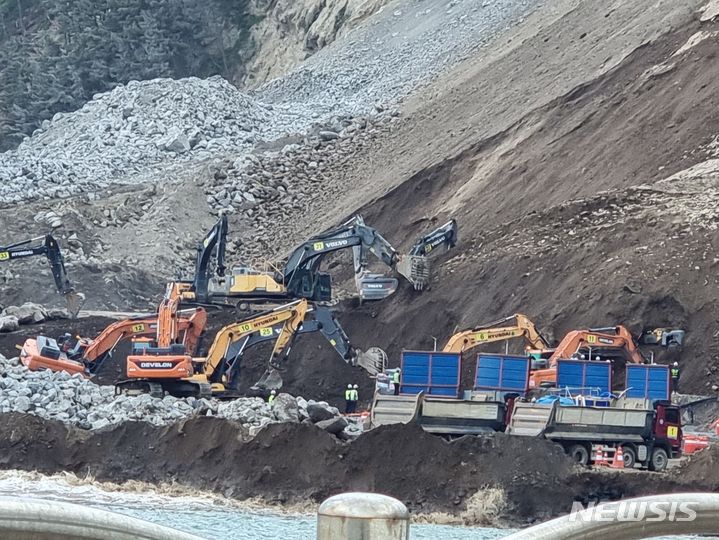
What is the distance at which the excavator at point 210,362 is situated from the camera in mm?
23500

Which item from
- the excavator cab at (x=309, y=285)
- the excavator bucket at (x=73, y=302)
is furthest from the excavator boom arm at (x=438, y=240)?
the excavator bucket at (x=73, y=302)

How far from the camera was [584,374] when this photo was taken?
71.9 feet

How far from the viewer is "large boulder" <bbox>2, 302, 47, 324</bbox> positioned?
31109 mm

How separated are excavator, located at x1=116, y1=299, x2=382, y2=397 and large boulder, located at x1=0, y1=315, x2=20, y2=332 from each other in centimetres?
599

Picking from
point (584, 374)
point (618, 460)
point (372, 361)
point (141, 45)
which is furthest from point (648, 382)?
point (141, 45)

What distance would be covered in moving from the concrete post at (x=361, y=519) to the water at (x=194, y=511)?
1170 centimetres

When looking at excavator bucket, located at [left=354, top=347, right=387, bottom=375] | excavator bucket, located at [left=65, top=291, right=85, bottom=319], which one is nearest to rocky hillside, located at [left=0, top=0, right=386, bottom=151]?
excavator bucket, located at [left=65, top=291, right=85, bottom=319]

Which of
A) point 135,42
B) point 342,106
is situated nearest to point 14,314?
point 342,106

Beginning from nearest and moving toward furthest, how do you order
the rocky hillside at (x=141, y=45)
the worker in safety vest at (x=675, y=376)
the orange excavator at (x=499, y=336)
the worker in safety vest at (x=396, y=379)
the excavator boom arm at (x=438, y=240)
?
the worker in safety vest at (x=396, y=379) → the worker in safety vest at (x=675, y=376) → the orange excavator at (x=499, y=336) → the excavator boom arm at (x=438, y=240) → the rocky hillside at (x=141, y=45)

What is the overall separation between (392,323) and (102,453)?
36.7ft

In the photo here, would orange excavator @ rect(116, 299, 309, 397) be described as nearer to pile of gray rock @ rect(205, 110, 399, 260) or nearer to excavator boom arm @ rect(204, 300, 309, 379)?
excavator boom arm @ rect(204, 300, 309, 379)

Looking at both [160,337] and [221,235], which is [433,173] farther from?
[160,337]

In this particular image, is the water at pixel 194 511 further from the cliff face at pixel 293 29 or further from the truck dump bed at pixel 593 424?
the cliff face at pixel 293 29

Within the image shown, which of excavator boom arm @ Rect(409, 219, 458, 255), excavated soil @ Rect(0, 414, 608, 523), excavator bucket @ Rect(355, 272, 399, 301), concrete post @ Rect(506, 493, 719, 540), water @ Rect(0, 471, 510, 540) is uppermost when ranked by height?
excavator boom arm @ Rect(409, 219, 458, 255)
